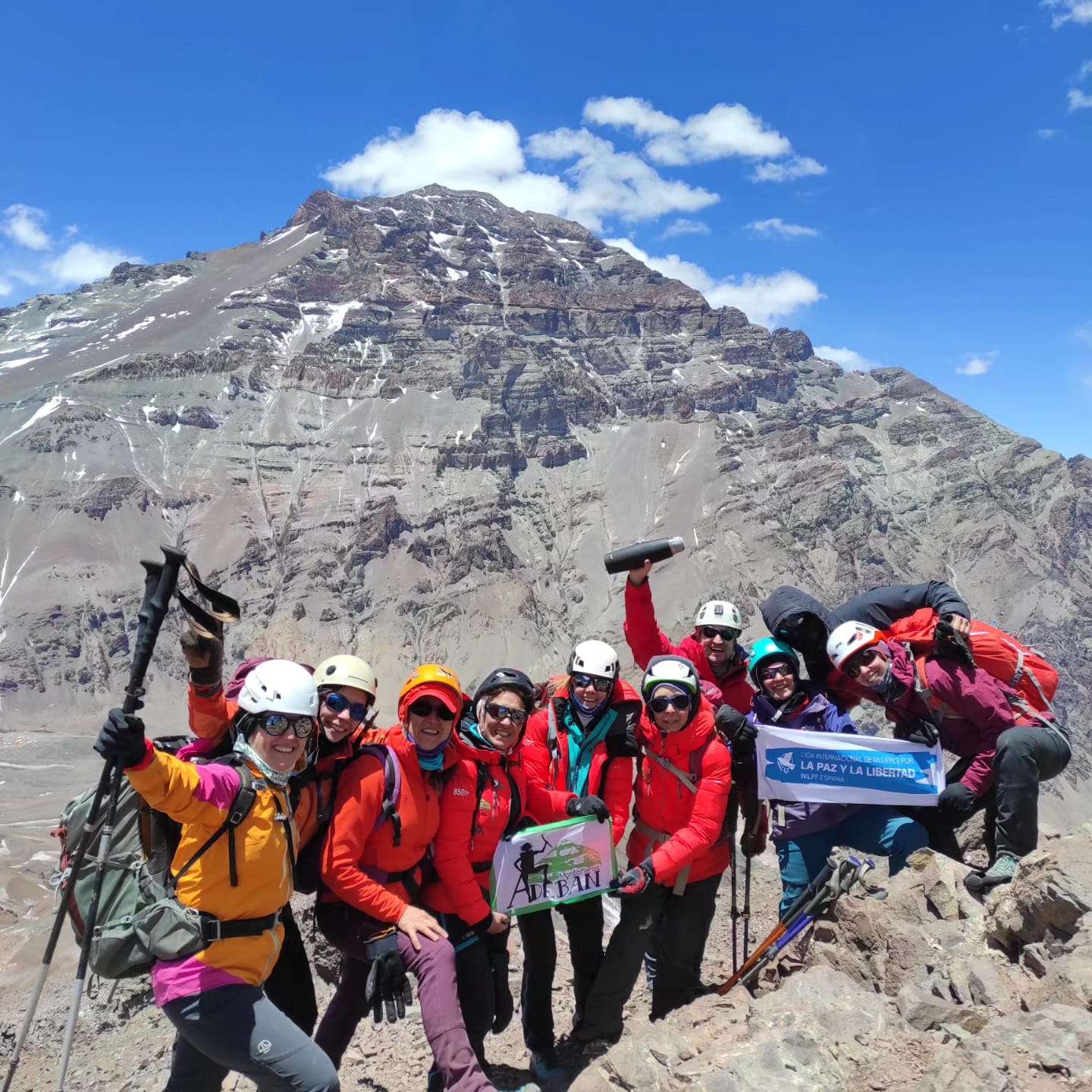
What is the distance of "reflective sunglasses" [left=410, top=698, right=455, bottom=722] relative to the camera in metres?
5.68

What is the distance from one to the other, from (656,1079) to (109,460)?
701 ft

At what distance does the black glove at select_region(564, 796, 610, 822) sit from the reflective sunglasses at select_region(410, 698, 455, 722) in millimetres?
1454

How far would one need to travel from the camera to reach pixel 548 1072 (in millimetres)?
6641

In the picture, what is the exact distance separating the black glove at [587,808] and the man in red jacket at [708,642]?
58.2 inches

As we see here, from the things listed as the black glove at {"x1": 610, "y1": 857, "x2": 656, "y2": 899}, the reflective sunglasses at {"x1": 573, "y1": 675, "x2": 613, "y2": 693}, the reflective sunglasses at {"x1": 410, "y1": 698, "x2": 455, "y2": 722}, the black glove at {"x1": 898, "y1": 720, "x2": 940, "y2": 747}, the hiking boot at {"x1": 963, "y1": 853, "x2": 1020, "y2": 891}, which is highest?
the reflective sunglasses at {"x1": 573, "y1": 675, "x2": 613, "y2": 693}

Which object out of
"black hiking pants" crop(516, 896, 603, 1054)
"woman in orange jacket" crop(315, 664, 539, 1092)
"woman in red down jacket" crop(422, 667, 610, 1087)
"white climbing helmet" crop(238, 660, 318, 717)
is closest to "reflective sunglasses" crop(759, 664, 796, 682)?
"woman in red down jacket" crop(422, 667, 610, 1087)

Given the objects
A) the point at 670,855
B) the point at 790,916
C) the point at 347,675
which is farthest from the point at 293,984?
the point at 790,916

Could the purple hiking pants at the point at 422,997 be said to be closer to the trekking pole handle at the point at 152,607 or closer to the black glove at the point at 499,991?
the black glove at the point at 499,991

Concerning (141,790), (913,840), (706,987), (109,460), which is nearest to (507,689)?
(141,790)

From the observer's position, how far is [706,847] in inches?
257

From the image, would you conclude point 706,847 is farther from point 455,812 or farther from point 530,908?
point 455,812

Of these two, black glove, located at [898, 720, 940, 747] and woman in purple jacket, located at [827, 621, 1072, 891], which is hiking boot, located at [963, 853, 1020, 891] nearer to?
woman in purple jacket, located at [827, 621, 1072, 891]

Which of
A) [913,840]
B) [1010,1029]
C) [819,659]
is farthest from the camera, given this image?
[819,659]

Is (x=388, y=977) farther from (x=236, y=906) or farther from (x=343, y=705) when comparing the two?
(x=343, y=705)
